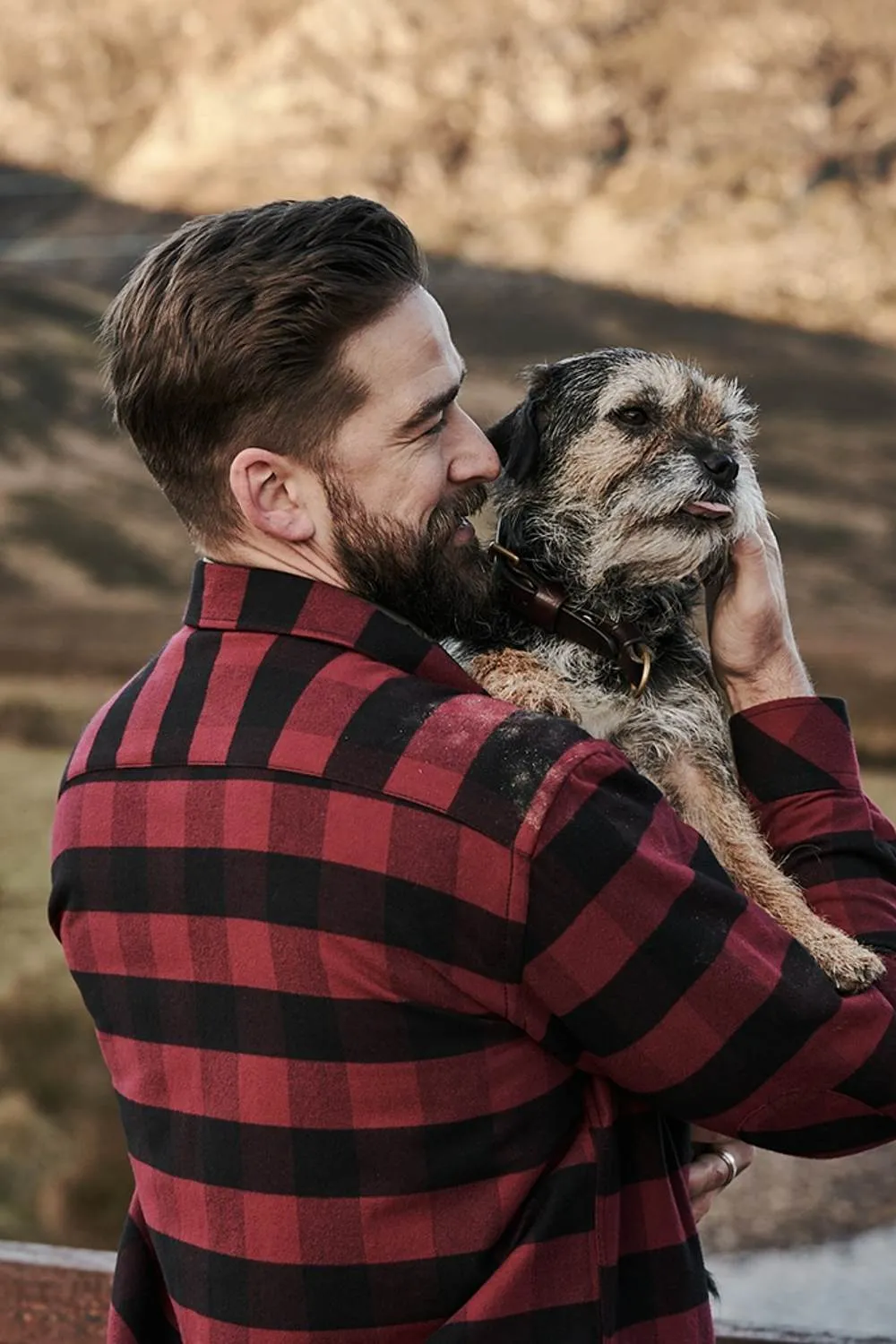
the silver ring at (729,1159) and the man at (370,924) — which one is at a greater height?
the man at (370,924)

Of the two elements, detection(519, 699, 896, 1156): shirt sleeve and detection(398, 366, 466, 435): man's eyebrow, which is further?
detection(398, 366, 466, 435): man's eyebrow

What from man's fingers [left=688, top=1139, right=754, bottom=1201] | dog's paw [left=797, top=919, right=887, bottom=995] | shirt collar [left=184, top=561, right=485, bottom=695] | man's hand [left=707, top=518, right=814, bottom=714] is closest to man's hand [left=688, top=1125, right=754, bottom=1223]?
man's fingers [left=688, top=1139, right=754, bottom=1201]

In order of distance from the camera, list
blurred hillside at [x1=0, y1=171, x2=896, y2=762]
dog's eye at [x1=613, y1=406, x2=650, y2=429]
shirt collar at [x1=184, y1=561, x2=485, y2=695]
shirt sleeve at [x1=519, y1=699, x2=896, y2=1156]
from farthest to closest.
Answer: blurred hillside at [x1=0, y1=171, x2=896, y2=762]
dog's eye at [x1=613, y1=406, x2=650, y2=429]
shirt collar at [x1=184, y1=561, x2=485, y2=695]
shirt sleeve at [x1=519, y1=699, x2=896, y2=1156]

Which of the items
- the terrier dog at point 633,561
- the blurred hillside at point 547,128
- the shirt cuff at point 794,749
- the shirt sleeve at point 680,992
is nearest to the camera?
the shirt sleeve at point 680,992

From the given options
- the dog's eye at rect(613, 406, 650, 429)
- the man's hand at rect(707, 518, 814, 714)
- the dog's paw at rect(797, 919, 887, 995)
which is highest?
the dog's eye at rect(613, 406, 650, 429)

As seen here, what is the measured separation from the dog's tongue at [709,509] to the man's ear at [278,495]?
87 cm

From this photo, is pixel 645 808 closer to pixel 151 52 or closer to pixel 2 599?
pixel 2 599

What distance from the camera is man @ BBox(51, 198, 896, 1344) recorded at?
153 centimetres

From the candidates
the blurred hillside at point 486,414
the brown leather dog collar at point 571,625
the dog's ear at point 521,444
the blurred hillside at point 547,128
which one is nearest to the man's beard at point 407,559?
the brown leather dog collar at point 571,625

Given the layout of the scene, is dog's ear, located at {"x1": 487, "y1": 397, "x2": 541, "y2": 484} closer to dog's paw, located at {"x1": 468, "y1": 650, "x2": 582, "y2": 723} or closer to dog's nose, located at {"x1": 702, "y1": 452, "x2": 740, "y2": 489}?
dog's nose, located at {"x1": 702, "y1": 452, "x2": 740, "y2": 489}

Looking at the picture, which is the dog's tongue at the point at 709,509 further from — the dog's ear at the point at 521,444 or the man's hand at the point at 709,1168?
the man's hand at the point at 709,1168

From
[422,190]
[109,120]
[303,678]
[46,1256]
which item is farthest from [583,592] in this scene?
[109,120]

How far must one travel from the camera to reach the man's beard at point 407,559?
5.74 ft

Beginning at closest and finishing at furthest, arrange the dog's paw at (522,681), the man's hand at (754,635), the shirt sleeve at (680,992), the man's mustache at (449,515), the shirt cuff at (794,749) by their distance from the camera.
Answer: the shirt sleeve at (680,992)
the man's mustache at (449,515)
the shirt cuff at (794,749)
the man's hand at (754,635)
the dog's paw at (522,681)
